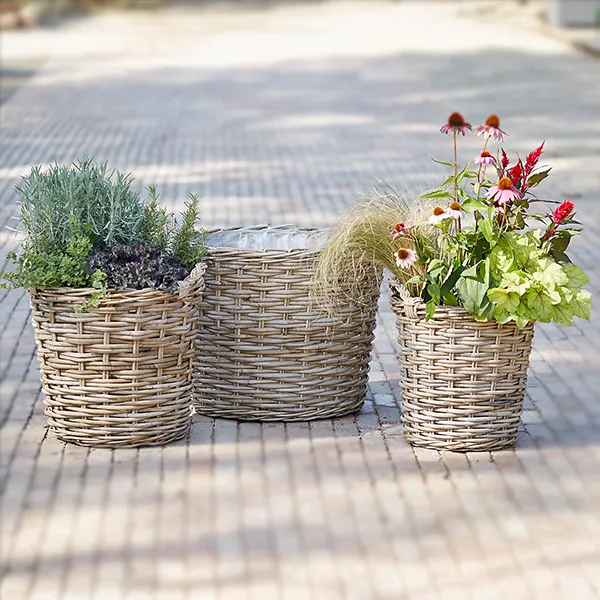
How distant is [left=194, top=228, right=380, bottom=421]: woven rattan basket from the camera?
4.11 meters

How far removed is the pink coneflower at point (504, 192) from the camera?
3.82 m

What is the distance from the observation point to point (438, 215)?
3.83 meters

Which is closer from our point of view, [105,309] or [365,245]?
[105,309]

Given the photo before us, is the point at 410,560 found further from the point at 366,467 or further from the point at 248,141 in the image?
the point at 248,141

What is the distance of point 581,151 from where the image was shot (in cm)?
1097

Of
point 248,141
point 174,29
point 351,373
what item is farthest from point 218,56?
point 351,373

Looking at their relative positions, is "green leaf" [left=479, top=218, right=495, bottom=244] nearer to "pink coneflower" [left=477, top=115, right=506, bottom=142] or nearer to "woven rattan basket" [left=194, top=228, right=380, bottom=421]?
"pink coneflower" [left=477, top=115, right=506, bottom=142]

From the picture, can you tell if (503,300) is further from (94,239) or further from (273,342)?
(94,239)

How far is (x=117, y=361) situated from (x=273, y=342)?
1.93 feet

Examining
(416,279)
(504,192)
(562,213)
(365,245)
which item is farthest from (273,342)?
(562,213)

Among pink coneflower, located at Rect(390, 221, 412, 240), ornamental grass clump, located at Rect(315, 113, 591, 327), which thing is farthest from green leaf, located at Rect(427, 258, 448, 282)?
pink coneflower, located at Rect(390, 221, 412, 240)

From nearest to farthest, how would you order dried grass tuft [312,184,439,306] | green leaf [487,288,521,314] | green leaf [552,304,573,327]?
green leaf [487,288,521,314] < green leaf [552,304,573,327] < dried grass tuft [312,184,439,306]

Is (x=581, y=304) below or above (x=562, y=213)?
below

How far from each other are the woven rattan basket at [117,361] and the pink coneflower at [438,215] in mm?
781
